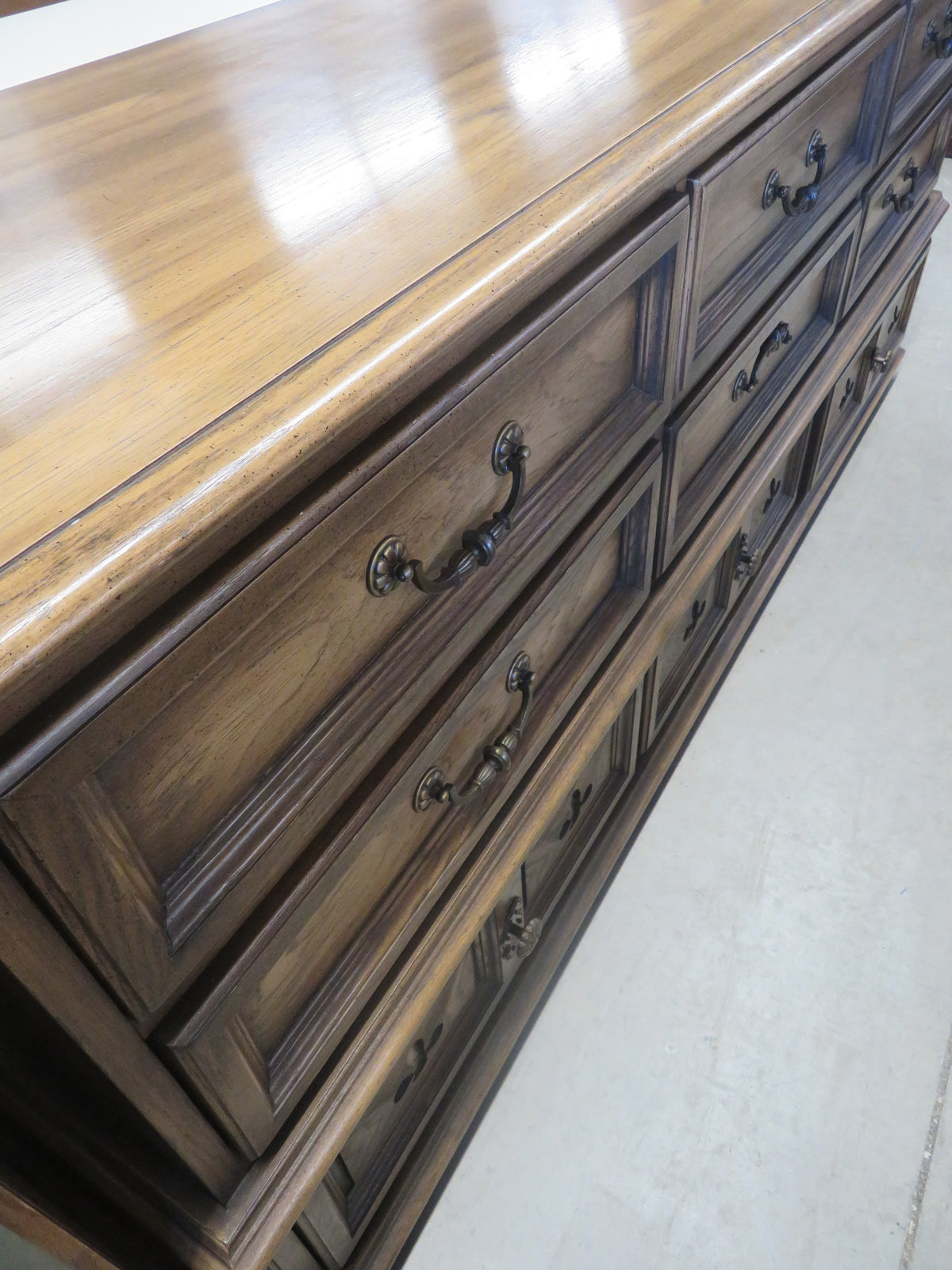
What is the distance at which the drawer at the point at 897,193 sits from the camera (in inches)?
37.2

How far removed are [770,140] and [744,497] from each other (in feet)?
1.13

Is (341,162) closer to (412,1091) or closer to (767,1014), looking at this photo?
(412,1091)

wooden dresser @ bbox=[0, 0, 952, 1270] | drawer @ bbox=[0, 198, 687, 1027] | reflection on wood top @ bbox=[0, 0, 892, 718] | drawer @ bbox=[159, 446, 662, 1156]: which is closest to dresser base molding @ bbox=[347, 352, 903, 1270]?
wooden dresser @ bbox=[0, 0, 952, 1270]

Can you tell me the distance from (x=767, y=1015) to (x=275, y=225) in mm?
805

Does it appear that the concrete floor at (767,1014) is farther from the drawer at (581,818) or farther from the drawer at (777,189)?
the drawer at (777,189)

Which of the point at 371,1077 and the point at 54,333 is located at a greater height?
the point at 54,333

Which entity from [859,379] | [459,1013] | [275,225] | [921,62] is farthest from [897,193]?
[459,1013]

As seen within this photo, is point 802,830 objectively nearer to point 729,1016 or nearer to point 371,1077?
point 729,1016

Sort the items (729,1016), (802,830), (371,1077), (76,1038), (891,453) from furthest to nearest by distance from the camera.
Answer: (891,453), (802,830), (729,1016), (371,1077), (76,1038)

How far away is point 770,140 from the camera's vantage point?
0.59m

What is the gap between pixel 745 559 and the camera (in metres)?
1.02

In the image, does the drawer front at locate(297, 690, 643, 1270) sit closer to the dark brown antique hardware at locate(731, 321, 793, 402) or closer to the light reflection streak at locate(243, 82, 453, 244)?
the dark brown antique hardware at locate(731, 321, 793, 402)

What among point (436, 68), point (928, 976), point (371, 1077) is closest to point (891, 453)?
point (928, 976)

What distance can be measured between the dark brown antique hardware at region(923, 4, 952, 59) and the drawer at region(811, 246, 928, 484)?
0.27m
